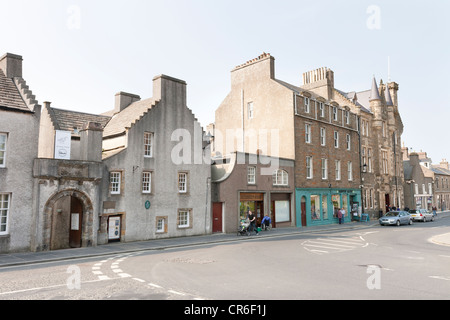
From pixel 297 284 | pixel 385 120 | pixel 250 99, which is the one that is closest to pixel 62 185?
pixel 297 284

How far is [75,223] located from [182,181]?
7749mm

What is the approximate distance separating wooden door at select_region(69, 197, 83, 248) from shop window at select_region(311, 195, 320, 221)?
2329 cm

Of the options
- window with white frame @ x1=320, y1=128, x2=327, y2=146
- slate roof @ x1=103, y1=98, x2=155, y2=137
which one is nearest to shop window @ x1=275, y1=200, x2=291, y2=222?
window with white frame @ x1=320, y1=128, x2=327, y2=146

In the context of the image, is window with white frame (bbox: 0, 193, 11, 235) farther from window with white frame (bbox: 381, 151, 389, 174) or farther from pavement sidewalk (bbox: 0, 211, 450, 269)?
window with white frame (bbox: 381, 151, 389, 174)

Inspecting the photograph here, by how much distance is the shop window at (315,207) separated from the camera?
116 ft

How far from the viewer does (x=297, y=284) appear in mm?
9883

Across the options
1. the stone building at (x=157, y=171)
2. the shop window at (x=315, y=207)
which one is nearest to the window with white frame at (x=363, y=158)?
the shop window at (x=315, y=207)

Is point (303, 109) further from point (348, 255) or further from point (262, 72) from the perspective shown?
point (348, 255)

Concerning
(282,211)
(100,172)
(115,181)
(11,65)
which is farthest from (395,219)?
(11,65)

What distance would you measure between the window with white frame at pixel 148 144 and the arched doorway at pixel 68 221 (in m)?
5.16

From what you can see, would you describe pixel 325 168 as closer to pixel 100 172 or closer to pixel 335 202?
pixel 335 202

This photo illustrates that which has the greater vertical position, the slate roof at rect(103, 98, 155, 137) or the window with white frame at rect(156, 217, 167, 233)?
the slate roof at rect(103, 98, 155, 137)

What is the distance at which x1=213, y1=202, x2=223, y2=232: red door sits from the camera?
87.6 feet
